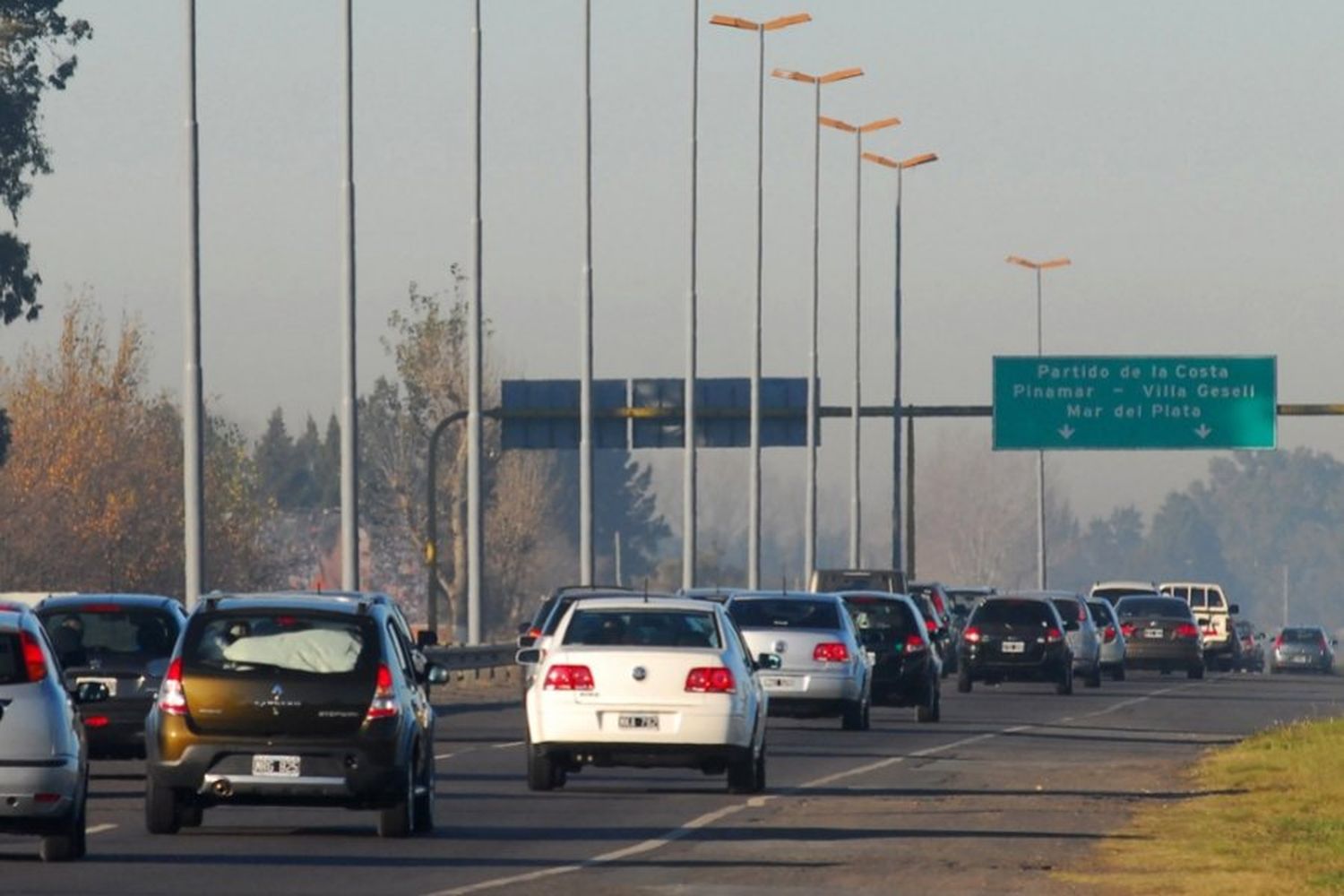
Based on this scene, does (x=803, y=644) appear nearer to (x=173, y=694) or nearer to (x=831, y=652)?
(x=831, y=652)

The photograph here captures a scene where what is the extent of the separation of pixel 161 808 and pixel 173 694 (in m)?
0.75

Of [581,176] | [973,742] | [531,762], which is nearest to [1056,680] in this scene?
[581,176]

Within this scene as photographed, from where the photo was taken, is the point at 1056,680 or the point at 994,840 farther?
the point at 1056,680

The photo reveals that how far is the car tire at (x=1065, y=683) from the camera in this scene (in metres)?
56.2

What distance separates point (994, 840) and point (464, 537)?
359 ft

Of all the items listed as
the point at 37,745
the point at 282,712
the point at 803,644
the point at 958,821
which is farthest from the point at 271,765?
the point at 803,644

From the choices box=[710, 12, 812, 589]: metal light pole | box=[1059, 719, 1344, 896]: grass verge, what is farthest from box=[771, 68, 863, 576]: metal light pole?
box=[1059, 719, 1344, 896]: grass verge

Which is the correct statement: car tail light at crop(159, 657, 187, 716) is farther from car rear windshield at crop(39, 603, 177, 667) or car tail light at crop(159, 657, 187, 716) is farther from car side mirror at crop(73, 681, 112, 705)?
car rear windshield at crop(39, 603, 177, 667)

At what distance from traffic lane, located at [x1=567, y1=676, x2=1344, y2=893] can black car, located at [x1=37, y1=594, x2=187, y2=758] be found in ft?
17.1

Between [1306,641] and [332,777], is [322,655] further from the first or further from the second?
[1306,641]

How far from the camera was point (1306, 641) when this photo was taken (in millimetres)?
100312

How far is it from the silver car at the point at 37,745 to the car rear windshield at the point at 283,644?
2.19 m

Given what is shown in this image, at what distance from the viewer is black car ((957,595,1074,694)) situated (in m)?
56.1

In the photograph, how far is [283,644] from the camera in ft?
73.3
